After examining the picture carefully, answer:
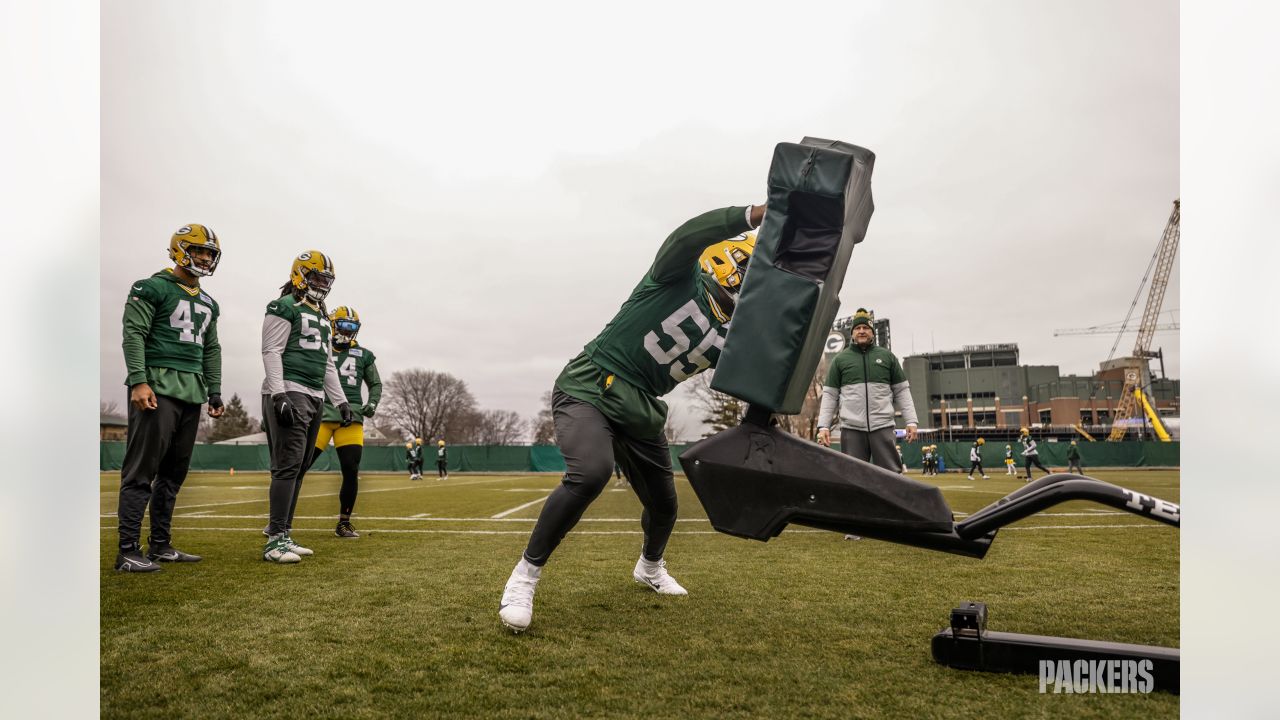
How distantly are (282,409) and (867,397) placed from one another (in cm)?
450

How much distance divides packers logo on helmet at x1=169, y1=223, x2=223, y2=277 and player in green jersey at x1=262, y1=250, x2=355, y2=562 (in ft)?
1.93

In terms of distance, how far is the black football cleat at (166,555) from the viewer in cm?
408

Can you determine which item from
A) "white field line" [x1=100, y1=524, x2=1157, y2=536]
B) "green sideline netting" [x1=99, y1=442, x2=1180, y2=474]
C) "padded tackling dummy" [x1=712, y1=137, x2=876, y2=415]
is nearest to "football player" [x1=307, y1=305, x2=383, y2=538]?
"white field line" [x1=100, y1=524, x2=1157, y2=536]

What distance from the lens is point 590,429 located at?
2609 mm

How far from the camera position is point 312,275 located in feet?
16.2

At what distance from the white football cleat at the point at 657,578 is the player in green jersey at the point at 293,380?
7.18 feet

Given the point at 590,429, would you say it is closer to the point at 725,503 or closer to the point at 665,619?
the point at 665,619

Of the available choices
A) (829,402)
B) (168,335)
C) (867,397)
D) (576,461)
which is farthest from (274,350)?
(867,397)

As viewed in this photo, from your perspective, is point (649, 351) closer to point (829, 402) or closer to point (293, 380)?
point (293, 380)

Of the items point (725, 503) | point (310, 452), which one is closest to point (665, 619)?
point (725, 503)

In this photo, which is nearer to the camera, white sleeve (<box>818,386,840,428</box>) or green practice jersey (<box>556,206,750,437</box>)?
green practice jersey (<box>556,206,750,437</box>)

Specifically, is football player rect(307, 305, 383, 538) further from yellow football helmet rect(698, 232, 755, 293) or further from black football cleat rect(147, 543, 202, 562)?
yellow football helmet rect(698, 232, 755, 293)

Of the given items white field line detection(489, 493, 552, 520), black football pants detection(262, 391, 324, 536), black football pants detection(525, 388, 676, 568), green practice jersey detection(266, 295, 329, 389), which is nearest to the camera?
black football pants detection(525, 388, 676, 568)

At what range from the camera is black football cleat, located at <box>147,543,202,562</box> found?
408 centimetres
